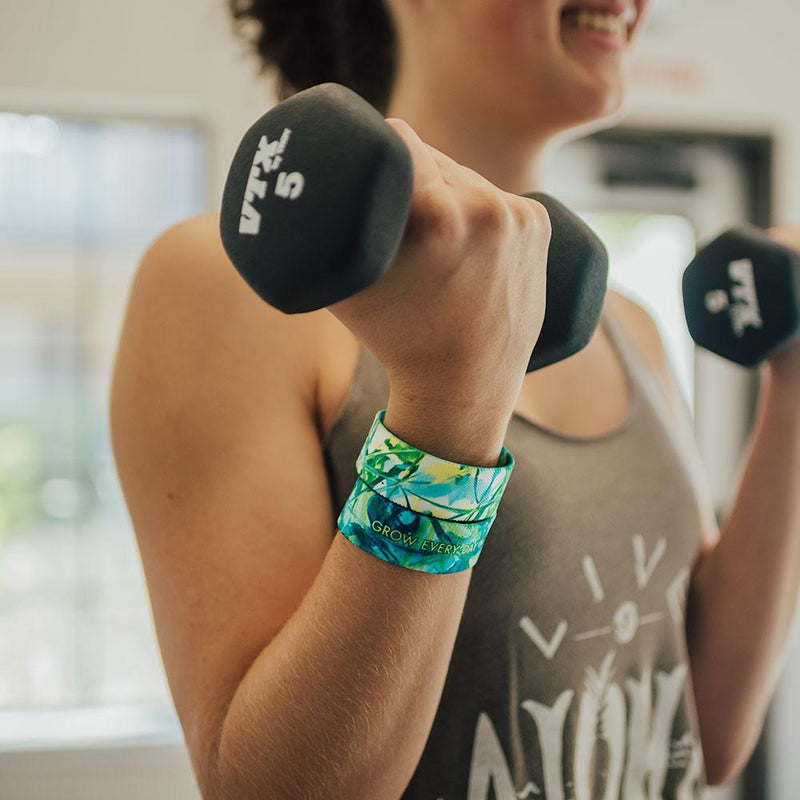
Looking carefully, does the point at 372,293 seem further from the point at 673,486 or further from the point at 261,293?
the point at 673,486

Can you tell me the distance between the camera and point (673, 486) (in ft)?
2.44

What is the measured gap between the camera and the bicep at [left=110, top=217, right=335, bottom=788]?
0.52m

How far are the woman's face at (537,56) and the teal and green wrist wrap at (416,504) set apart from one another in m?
0.39

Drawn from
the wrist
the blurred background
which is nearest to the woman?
the wrist

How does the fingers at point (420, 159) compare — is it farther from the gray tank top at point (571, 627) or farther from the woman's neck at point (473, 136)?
the woman's neck at point (473, 136)

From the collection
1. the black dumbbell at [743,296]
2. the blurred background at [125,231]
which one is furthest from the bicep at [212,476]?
the blurred background at [125,231]

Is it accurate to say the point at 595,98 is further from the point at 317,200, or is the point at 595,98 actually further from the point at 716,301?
the point at 317,200

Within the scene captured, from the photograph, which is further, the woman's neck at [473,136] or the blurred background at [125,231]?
the blurred background at [125,231]

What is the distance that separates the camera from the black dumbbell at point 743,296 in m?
0.85

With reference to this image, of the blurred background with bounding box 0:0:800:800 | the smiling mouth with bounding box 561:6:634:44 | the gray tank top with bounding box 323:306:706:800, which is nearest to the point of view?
the gray tank top with bounding box 323:306:706:800

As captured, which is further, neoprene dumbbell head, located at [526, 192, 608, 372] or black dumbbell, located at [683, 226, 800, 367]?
black dumbbell, located at [683, 226, 800, 367]

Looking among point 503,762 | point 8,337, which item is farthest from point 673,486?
point 8,337

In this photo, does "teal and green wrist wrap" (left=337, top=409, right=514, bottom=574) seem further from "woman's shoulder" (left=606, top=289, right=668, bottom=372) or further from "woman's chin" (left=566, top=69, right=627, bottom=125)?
"woman's shoulder" (left=606, top=289, right=668, bottom=372)

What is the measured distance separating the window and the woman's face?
1.91m
